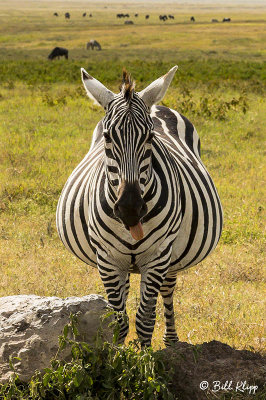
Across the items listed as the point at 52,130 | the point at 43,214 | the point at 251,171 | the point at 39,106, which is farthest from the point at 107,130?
the point at 39,106

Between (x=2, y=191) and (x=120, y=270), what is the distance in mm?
5543

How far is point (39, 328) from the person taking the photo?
10.7ft

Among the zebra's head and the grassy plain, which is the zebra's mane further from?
the grassy plain

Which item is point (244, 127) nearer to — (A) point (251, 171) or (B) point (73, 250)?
(A) point (251, 171)

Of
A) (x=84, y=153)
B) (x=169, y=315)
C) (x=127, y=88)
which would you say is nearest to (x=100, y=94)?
(x=127, y=88)

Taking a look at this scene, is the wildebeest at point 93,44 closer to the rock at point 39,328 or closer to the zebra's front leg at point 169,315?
the zebra's front leg at point 169,315

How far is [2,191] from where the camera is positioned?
29.0ft

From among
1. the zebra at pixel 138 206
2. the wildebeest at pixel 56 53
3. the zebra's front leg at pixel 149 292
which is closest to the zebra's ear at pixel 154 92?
the zebra at pixel 138 206

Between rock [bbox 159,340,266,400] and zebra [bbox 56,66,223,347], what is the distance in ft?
1.08

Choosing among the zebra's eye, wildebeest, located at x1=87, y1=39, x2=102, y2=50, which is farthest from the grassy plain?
wildebeest, located at x1=87, y1=39, x2=102, y2=50

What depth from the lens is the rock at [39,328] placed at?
3211mm

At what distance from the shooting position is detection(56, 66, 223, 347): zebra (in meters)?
3.20

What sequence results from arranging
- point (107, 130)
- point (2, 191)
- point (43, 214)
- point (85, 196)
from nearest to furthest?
point (107, 130), point (85, 196), point (43, 214), point (2, 191)

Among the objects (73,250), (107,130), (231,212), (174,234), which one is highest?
(107,130)
